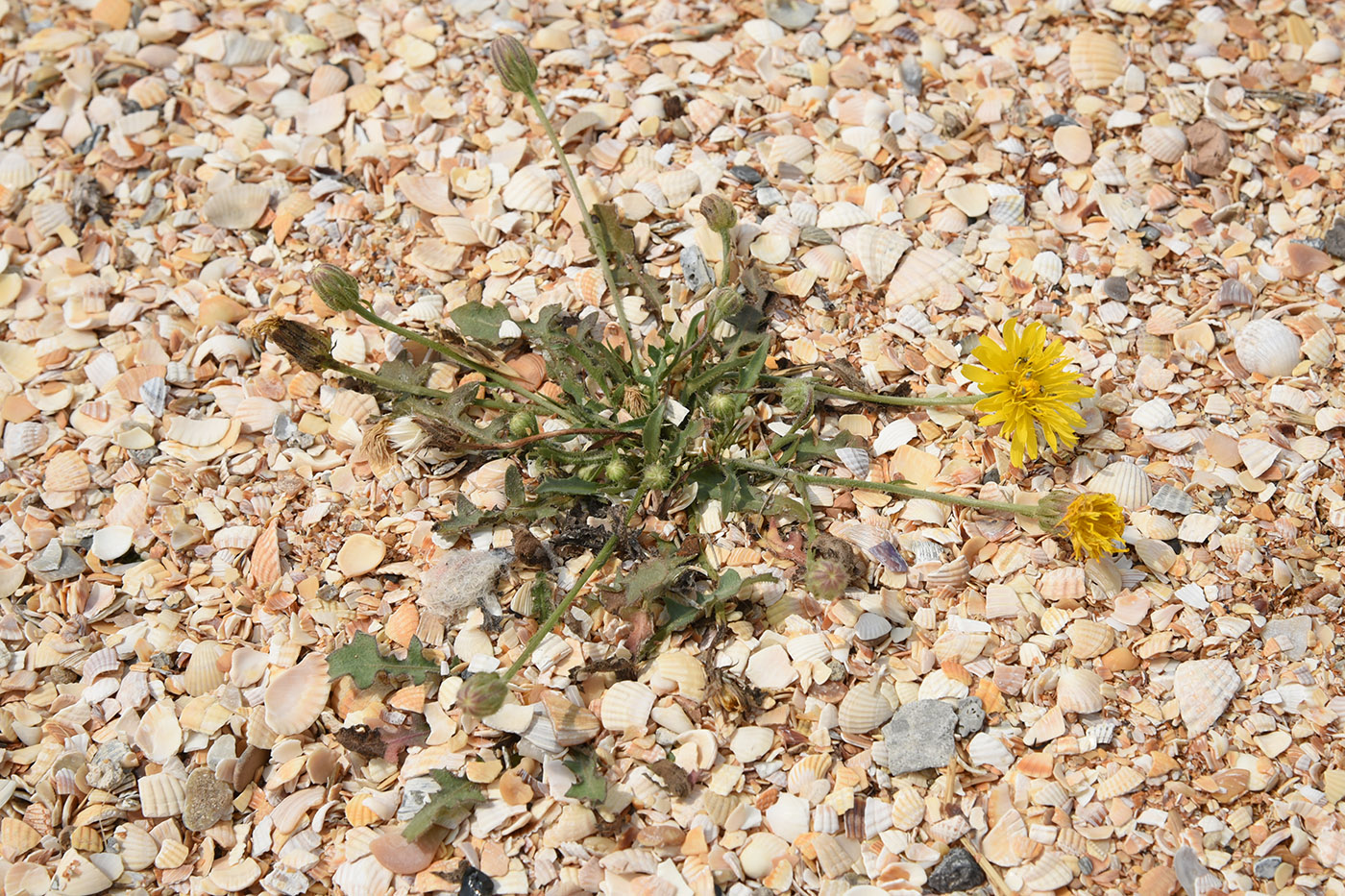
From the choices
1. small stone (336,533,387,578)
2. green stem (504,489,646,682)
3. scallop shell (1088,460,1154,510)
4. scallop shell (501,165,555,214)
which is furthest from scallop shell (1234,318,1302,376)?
small stone (336,533,387,578)

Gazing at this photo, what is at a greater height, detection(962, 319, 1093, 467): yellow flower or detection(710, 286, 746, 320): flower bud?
detection(710, 286, 746, 320): flower bud

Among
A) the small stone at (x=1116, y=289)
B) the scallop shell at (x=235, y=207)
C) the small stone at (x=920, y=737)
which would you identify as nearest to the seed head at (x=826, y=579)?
the small stone at (x=920, y=737)

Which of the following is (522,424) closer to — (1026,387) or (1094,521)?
(1026,387)

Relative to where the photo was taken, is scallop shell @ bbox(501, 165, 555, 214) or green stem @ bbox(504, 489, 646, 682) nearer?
green stem @ bbox(504, 489, 646, 682)

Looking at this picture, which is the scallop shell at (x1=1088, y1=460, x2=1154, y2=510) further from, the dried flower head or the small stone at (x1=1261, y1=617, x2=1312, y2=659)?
the dried flower head

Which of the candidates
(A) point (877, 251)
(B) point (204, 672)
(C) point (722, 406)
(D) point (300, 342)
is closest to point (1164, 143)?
(A) point (877, 251)

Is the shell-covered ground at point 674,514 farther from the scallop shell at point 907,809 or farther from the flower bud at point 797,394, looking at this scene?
the flower bud at point 797,394

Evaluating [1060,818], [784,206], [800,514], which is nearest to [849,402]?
[800,514]
